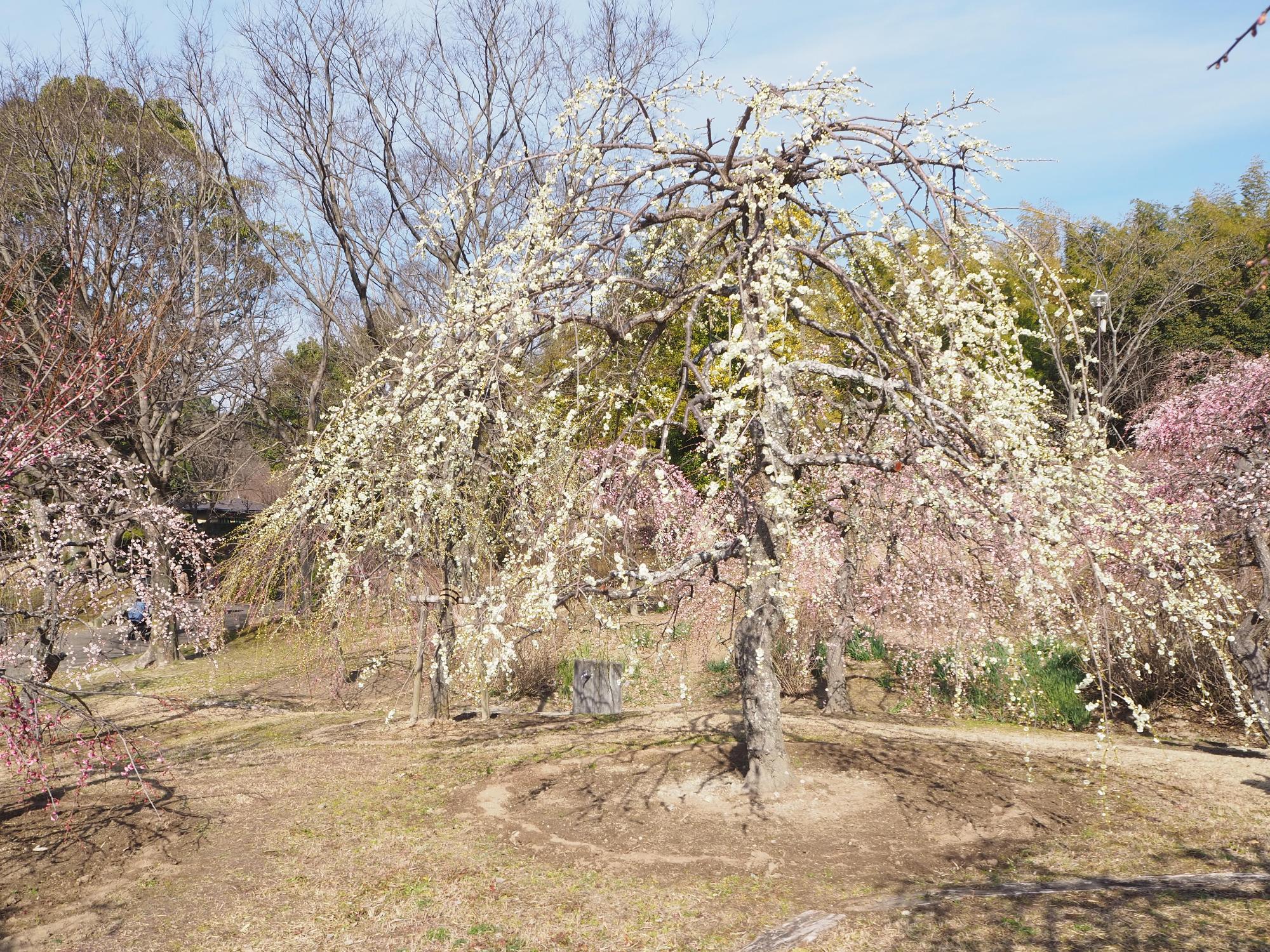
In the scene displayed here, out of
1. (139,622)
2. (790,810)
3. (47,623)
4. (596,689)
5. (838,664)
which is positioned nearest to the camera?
(790,810)

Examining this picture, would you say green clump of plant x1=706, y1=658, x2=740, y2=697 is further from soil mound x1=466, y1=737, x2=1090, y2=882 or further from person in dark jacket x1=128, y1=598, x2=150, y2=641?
person in dark jacket x1=128, y1=598, x2=150, y2=641

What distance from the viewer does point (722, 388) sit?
20.3 ft

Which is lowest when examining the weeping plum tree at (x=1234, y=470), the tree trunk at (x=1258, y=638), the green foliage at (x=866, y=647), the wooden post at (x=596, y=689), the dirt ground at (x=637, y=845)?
the dirt ground at (x=637, y=845)

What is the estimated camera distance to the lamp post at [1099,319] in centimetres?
1057

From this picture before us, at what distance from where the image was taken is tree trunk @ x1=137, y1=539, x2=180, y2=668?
13.1m

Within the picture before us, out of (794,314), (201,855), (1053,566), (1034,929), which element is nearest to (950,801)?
(1034,929)

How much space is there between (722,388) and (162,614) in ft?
35.7

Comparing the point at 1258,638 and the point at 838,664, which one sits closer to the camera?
the point at 1258,638

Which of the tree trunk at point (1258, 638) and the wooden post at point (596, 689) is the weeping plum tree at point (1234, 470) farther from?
the wooden post at point (596, 689)

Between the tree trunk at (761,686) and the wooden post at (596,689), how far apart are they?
373 cm

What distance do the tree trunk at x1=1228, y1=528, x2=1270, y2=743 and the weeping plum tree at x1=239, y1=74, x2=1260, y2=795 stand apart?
9.55ft

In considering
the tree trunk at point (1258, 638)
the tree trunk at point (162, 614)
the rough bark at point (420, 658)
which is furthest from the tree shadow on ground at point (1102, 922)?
the tree trunk at point (162, 614)

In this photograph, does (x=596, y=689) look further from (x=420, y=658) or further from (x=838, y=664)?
(x=838, y=664)

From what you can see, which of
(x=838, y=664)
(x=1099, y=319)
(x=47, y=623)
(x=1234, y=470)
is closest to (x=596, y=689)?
(x=838, y=664)
